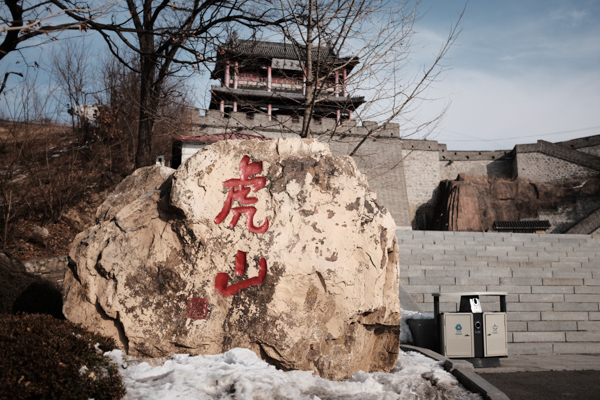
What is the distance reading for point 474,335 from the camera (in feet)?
16.7

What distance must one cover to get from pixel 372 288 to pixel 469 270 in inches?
216

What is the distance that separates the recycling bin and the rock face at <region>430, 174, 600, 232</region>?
17.3 meters

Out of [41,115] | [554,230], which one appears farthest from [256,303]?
[554,230]

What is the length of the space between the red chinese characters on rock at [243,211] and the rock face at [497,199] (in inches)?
785

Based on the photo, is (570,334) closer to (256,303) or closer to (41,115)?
(256,303)

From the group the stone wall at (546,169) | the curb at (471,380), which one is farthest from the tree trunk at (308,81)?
the stone wall at (546,169)

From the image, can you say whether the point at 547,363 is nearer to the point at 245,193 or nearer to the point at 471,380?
the point at 471,380

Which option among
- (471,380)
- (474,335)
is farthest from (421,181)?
(471,380)

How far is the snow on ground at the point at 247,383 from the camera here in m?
2.81

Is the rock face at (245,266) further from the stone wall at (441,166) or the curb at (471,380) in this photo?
the stone wall at (441,166)

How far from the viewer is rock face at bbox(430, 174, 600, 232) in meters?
21.8

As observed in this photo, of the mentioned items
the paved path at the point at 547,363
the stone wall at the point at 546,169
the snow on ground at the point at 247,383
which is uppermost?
the stone wall at the point at 546,169

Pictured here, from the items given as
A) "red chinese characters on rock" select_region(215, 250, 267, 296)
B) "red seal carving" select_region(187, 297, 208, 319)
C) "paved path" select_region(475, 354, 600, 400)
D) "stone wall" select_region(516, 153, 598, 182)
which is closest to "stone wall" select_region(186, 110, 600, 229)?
"stone wall" select_region(516, 153, 598, 182)

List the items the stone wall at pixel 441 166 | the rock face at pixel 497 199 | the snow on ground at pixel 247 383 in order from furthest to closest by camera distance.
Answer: the rock face at pixel 497 199 → the stone wall at pixel 441 166 → the snow on ground at pixel 247 383
